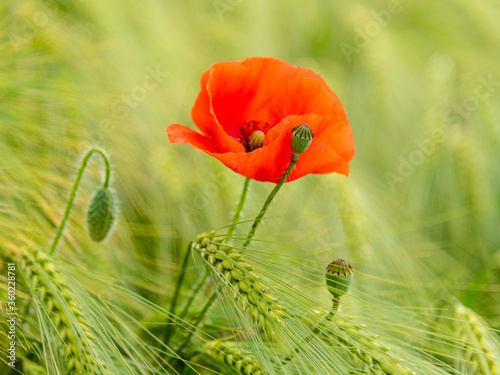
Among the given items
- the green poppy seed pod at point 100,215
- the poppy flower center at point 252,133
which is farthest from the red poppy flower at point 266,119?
the green poppy seed pod at point 100,215

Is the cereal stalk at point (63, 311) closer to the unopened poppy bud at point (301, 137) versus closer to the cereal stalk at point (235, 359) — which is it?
the cereal stalk at point (235, 359)

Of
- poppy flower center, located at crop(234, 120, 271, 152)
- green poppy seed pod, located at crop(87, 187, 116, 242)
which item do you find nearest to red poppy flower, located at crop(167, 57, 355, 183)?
poppy flower center, located at crop(234, 120, 271, 152)

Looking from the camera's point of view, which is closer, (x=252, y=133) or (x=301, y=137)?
(x=301, y=137)

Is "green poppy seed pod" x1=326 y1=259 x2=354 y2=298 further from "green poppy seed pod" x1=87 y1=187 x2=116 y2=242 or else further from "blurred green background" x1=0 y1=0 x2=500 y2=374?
"green poppy seed pod" x1=87 y1=187 x2=116 y2=242

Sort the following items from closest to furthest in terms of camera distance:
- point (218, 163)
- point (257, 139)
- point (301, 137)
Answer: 1. point (301, 137)
2. point (257, 139)
3. point (218, 163)

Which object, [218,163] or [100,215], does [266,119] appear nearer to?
[100,215]

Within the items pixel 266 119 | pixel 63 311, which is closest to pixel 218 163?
pixel 266 119
